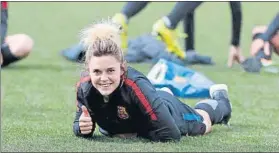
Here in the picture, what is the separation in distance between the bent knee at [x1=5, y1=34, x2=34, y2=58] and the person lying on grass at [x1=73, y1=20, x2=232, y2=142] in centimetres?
330

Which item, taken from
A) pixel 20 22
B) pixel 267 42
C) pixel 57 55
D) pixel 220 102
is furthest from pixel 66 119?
pixel 20 22

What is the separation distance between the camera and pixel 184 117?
450 cm

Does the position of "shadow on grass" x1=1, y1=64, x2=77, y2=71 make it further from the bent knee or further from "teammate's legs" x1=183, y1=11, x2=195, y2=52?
"teammate's legs" x1=183, y1=11, x2=195, y2=52

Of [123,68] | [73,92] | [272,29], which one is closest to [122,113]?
[123,68]

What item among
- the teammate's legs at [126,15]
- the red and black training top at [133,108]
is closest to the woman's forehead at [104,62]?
the red and black training top at [133,108]

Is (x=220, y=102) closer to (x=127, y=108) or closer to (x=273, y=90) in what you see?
(x=127, y=108)

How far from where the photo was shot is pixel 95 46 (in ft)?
13.4

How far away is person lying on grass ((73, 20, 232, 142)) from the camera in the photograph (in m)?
4.06

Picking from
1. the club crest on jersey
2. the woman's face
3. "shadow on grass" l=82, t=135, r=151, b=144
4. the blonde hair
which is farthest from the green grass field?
the blonde hair

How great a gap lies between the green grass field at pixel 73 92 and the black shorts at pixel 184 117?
9 centimetres

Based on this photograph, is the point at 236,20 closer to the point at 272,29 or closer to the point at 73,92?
the point at 272,29

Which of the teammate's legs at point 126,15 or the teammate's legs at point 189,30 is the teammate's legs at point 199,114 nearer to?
the teammate's legs at point 126,15

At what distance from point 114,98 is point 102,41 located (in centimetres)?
28

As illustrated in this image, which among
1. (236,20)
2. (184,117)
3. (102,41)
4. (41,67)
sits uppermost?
(102,41)
